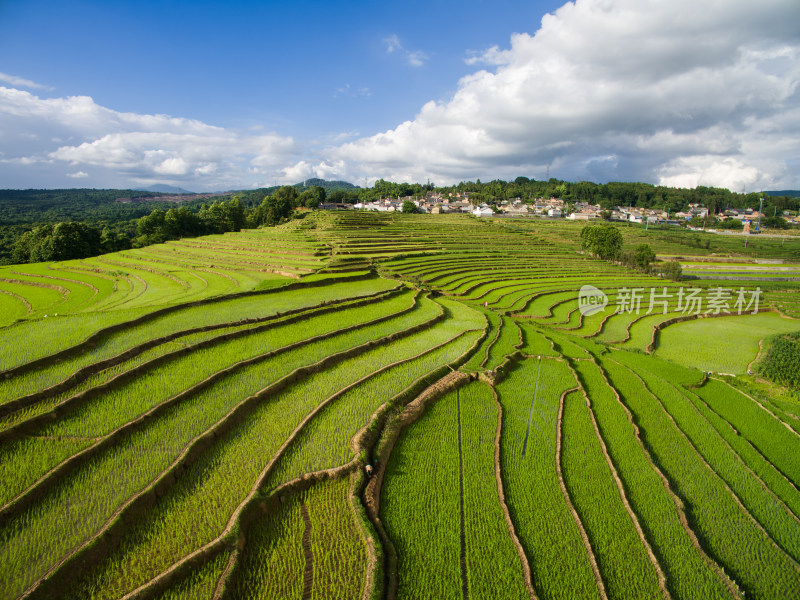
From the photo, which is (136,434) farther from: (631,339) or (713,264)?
(713,264)

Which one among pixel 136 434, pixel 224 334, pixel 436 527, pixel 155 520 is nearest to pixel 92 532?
pixel 155 520

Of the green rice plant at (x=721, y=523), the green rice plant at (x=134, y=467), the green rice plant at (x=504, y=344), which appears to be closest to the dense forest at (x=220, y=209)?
the green rice plant at (x=134, y=467)

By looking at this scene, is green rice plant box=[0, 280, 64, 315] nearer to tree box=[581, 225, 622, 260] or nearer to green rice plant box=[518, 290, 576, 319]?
green rice plant box=[518, 290, 576, 319]

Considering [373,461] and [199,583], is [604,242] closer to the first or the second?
[373,461]

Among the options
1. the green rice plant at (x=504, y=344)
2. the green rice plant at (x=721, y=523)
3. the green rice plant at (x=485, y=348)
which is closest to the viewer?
the green rice plant at (x=721, y=523)

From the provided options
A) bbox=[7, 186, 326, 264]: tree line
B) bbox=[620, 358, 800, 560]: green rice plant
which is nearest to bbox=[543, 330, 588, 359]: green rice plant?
bbox=[620, 358, 800, 560]: green rice plant

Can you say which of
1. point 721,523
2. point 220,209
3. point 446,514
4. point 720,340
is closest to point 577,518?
point 446,514

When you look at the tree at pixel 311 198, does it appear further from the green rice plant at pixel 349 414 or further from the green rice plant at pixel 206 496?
the green rice plant at pixel 206 496
